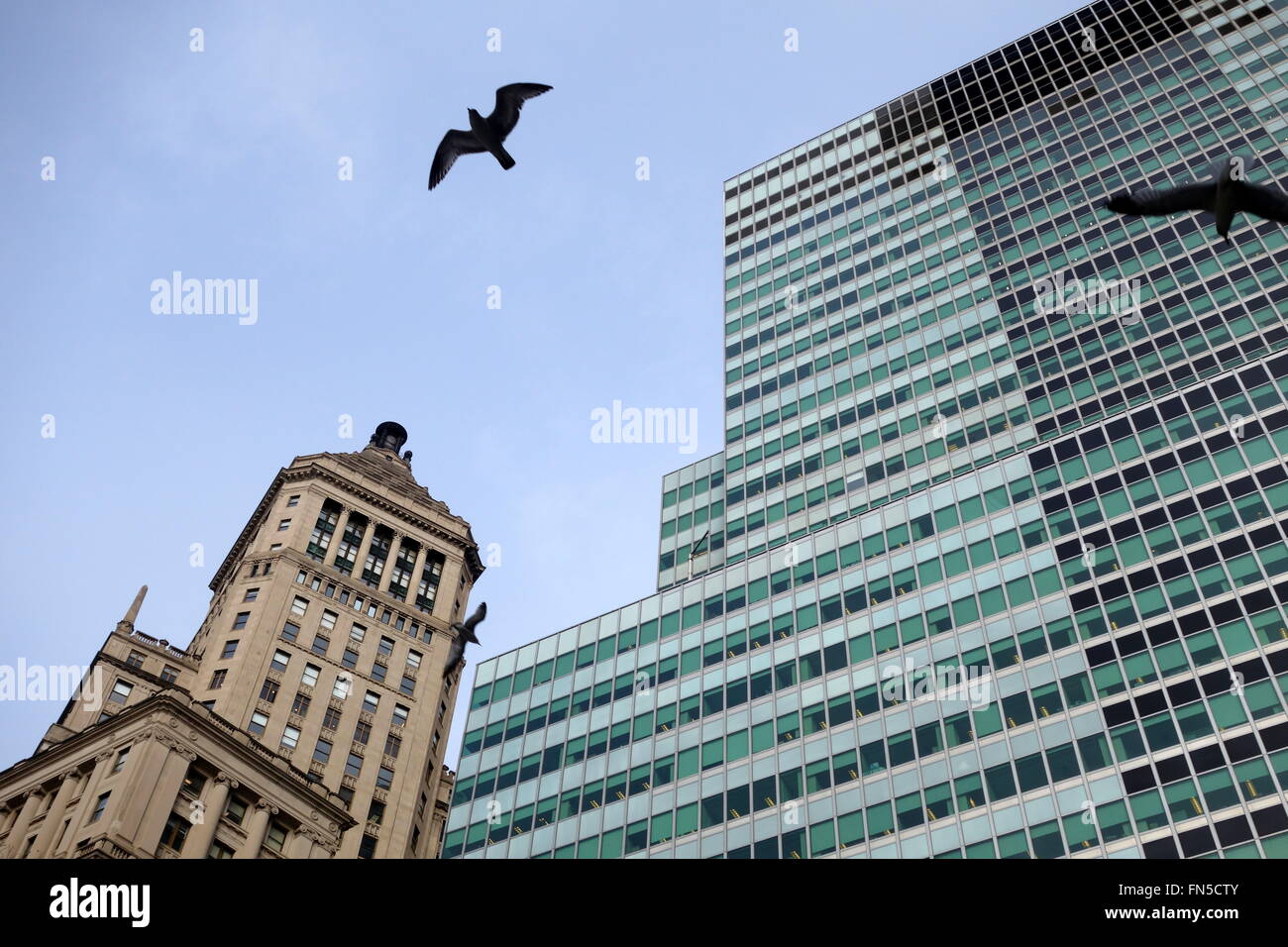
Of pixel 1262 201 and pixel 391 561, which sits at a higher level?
pixel 391 561

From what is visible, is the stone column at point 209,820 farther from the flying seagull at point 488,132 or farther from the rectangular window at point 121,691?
the flying seagull at point 488,132

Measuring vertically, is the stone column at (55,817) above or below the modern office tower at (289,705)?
below

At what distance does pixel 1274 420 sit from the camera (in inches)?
2849

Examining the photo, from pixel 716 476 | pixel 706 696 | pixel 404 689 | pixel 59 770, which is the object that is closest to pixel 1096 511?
pixel 706 696

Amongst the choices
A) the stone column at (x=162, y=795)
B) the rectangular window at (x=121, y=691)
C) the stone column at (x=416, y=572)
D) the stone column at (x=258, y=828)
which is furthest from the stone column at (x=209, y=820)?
the stone column at (x=416, y=572)

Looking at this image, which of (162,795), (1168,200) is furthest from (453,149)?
(162,795)

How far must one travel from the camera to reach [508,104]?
37.2 m

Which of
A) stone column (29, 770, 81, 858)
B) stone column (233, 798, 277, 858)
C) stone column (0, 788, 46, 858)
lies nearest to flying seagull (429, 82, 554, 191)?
stone column (233, 798, 277, 858)

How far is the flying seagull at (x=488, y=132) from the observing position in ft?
121

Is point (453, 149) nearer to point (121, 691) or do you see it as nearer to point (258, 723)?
point (258, 723)

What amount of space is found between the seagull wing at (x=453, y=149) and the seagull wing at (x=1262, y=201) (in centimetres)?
2026

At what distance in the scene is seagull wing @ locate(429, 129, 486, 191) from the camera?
37.3 meters

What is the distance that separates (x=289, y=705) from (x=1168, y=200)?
8032 cm
